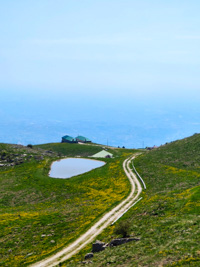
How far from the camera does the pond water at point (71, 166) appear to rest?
92.5m

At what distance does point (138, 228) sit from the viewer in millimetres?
38906

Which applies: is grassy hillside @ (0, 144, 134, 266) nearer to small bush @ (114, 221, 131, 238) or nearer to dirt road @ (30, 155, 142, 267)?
dirt road @ (30, 155, 142, 267)

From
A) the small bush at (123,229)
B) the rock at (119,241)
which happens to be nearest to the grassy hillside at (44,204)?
the small bush at (123,229)

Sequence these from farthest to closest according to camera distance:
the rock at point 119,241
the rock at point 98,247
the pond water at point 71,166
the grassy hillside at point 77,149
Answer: the grassy hillside at point 77,149 → the pond water at point 71,166 → the rock at point 119,241 → the rock at point 98,247

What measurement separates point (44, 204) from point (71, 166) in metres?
40.9

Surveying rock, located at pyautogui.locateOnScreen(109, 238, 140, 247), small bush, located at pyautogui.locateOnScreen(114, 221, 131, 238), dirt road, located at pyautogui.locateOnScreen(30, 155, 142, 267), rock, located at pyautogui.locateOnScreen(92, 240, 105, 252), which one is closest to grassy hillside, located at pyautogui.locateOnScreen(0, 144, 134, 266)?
dirt road, located at pyautogui.locateOnScreen(30, 155, 142, 267)

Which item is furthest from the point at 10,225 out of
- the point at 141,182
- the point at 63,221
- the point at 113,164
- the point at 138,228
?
the point at 113,164

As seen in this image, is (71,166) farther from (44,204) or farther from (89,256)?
(89,256)

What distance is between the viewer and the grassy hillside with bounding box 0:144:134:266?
41.5m

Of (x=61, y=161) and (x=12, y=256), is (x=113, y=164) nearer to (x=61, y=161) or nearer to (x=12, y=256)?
(x=61, y=161)

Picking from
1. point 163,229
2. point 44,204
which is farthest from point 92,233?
point 44,204

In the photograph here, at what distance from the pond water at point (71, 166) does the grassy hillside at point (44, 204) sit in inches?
133

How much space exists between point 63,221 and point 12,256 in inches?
469

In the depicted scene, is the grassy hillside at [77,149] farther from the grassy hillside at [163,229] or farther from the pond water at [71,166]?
the grassy hillside at [163,229]
